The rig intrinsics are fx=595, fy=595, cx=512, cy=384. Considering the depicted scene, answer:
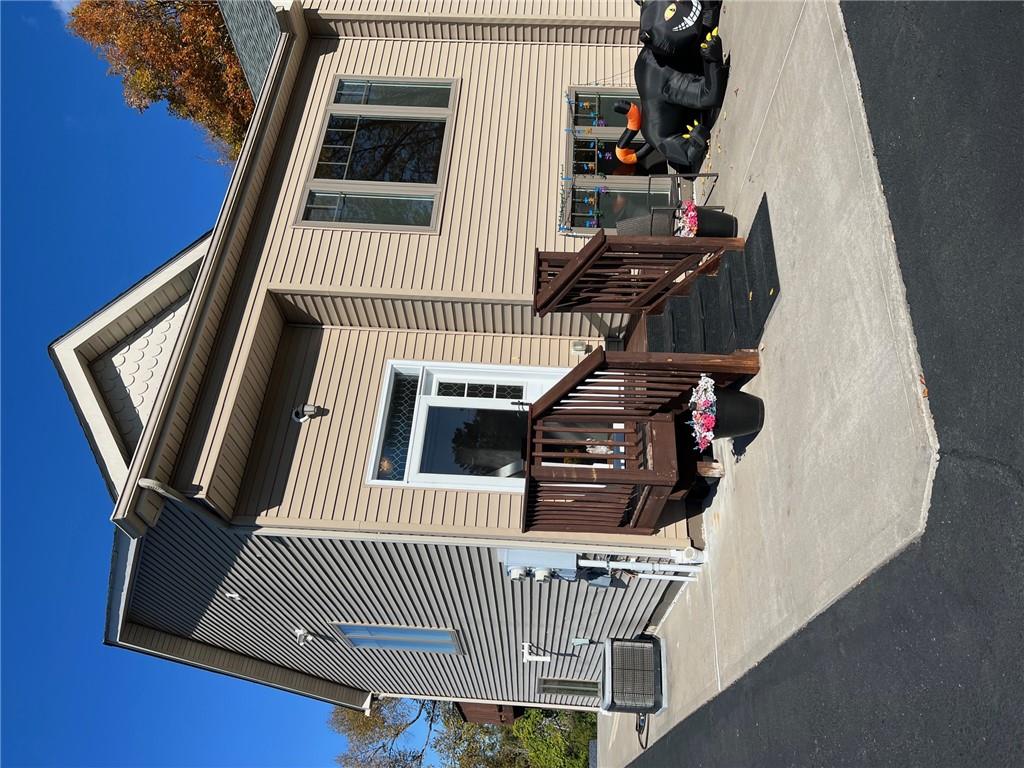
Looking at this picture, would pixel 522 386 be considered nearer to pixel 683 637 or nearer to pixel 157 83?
pixel 683 637

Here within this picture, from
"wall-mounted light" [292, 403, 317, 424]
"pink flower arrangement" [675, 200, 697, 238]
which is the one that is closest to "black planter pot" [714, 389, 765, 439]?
"pink flower arrangement" [675, 200, 697, 238]

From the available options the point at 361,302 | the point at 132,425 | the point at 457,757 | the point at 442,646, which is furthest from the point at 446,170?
the point at 457,757

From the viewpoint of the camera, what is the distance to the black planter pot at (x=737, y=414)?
Result: 4395 mm

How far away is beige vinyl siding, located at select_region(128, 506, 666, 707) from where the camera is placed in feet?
19.6

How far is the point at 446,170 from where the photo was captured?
22.5 ft

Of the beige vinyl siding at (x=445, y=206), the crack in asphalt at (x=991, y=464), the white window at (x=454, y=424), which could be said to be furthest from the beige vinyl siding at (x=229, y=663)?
the crack in asphalt at (x=991, y=464)

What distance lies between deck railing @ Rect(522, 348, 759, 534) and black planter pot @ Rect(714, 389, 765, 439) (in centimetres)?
25

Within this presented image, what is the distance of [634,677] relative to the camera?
720cm

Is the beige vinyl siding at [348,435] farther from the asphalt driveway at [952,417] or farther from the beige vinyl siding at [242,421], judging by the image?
the asphalt driveway at [952,417]

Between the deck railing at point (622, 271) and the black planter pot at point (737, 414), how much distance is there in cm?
139

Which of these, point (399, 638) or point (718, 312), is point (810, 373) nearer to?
point (718, 312)

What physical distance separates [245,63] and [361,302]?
21.3 feet

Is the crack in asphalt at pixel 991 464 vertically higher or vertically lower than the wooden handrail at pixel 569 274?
lower

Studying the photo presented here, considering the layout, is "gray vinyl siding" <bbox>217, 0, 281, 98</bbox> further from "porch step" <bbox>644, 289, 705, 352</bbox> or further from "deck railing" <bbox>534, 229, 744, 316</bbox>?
"porch step" <bbox>644, 289, 705, 352</bbox>
